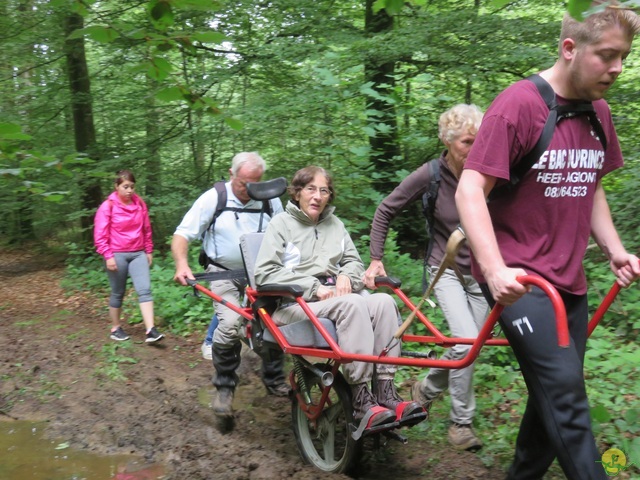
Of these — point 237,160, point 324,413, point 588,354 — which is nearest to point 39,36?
point 237,160

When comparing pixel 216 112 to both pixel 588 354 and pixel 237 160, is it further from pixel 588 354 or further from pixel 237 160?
pixel 588 354

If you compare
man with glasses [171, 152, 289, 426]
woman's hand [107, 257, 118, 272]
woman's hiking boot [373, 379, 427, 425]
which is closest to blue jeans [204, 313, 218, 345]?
man with glasses [171, 152, 289, 426]

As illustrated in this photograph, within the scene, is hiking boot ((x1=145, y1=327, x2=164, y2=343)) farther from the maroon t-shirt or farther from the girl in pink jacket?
the maroon t-shirt

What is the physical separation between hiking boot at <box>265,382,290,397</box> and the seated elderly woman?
69.9 inches

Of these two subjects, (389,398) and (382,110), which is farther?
(382,110)

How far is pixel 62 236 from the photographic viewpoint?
14.9 meters

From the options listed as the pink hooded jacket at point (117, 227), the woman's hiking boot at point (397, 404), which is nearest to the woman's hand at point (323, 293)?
the woman's hiking boot at point (397, 404)

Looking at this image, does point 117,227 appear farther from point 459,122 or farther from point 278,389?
point 459,122

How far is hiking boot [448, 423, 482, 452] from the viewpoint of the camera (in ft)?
13.3

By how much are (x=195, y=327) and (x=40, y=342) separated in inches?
72.3

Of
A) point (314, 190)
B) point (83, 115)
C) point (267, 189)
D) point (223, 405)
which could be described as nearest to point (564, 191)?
point (314, 190)

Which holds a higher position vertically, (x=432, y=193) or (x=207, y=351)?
(x=432, y=193)

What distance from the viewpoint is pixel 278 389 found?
5.68 metres

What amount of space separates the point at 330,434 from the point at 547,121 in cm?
250
